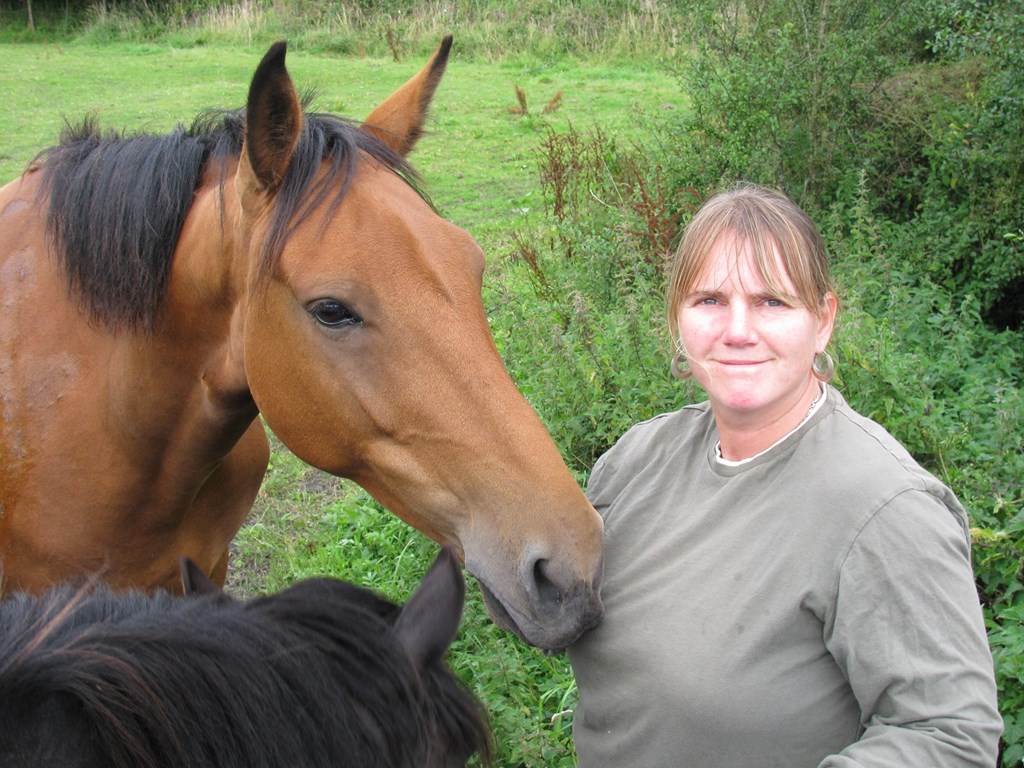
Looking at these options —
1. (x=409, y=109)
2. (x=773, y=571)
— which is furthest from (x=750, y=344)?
(x=409, y=109)

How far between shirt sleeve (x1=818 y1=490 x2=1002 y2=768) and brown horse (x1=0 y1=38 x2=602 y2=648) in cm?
50

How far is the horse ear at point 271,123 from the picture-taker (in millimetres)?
1907

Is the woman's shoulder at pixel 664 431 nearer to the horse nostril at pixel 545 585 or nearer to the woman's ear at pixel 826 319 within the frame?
the woman's ear at pixel 826 319

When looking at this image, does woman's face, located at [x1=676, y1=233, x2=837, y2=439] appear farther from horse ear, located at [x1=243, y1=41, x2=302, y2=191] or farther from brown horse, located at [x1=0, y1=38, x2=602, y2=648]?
horse ear, located at [x1=243, y1=41, x2=302, y2=191]

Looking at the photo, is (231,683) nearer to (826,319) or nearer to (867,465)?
(867,465)

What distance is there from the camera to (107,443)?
7.96ft

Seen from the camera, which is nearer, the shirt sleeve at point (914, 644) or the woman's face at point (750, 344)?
the shirt sleeve at point (914, 644)

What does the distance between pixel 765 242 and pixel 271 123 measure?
1.16 m

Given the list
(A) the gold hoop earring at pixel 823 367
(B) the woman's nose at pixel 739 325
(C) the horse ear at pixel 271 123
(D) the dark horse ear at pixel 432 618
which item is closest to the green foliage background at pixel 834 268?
(A) the gold hoop earring at pixel 823 367

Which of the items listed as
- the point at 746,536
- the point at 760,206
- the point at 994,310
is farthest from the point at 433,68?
the point at 994,310

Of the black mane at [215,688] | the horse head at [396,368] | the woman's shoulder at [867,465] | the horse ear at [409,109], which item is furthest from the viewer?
the horse ear at [409,109]

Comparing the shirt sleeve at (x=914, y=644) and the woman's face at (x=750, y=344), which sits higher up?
the woman's face at (x=750, y=344)

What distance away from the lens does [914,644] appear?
4.32ft

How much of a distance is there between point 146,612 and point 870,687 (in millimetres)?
1093
